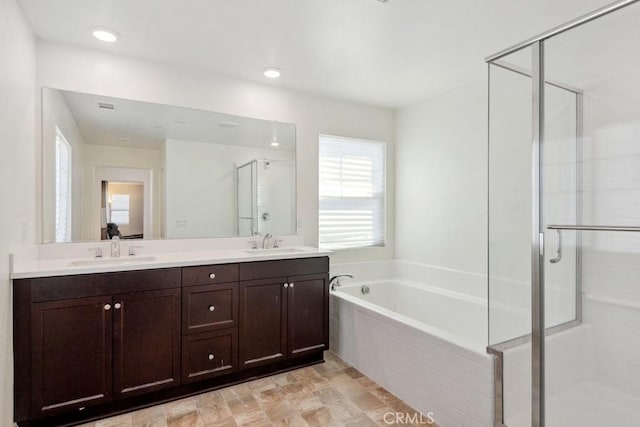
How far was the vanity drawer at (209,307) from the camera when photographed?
229 centimetres

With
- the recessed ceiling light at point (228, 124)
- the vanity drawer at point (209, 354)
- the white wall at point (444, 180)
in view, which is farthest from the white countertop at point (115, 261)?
the white wall at point (444, 180)

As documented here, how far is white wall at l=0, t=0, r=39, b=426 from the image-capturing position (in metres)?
1.71

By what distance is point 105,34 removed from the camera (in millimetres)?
2262

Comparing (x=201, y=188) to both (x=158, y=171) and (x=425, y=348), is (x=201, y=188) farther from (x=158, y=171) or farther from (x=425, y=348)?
(x=425, y=348)

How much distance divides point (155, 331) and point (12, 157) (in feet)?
4.11

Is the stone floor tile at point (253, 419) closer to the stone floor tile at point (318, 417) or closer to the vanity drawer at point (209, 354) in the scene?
the stone floor tile at point (318, 417)

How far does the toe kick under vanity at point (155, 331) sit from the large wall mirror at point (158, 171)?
0.62 metres

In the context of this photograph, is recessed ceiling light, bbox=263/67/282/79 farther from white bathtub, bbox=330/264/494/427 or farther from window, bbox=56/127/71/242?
white bathtub, bbox=330/264/494/427

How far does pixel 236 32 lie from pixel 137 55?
87cm

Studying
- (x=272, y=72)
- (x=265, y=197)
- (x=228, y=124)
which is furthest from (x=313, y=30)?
(x=265, y=197)

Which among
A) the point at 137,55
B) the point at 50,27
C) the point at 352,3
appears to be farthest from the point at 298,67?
Answer: the point at 50,27

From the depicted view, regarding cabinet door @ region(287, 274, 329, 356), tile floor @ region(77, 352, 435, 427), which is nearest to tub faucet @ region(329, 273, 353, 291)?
cabinet door @ region(287, 274, 329, 356)

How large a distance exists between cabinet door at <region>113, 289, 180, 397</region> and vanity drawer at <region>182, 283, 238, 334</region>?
0.20 feet

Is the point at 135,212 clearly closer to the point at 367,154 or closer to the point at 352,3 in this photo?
the point at 352,3
